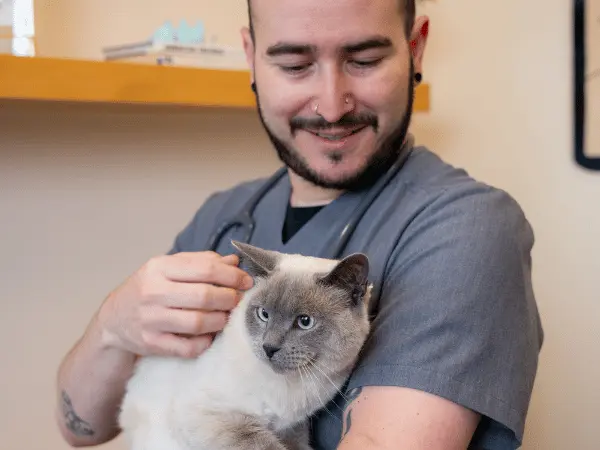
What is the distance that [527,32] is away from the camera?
213 centimetres

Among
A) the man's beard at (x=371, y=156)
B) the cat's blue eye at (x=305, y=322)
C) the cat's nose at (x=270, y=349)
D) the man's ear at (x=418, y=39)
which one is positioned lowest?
the cat's nose at (x=270, y=349)

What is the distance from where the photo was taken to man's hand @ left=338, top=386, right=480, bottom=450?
2.75 feet

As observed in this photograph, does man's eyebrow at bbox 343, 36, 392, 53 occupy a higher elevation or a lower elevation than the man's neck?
higher

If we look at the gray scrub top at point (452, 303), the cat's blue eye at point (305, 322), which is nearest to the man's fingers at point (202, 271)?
the cat's blue eye at point (305, 322)

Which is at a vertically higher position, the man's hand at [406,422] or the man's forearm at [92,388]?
the man's hand at [406,422]

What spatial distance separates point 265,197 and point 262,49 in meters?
0.32

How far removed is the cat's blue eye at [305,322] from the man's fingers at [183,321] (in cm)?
13

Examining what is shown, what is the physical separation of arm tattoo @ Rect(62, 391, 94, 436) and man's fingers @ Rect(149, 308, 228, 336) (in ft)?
1.38

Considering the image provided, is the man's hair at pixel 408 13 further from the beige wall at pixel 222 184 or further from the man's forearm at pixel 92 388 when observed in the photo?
the beige wall at pixel 222 184

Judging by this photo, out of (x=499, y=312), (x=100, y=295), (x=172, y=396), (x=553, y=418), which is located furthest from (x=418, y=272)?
(x=553, y=418)

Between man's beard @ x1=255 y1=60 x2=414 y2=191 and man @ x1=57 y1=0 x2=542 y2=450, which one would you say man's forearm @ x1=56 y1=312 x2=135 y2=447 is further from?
man's beard @ x1=255 y1=60 x2=414 y2=191

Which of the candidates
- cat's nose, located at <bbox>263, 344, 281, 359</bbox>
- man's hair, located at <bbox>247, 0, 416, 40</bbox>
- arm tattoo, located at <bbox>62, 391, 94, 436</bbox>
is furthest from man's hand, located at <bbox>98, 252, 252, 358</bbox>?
man's hair, located at <bbox>247, 0, 416, 40</bbox>

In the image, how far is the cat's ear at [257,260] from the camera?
1.01 m

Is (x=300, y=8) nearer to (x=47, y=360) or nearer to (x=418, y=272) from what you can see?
(x=418, y=272)
